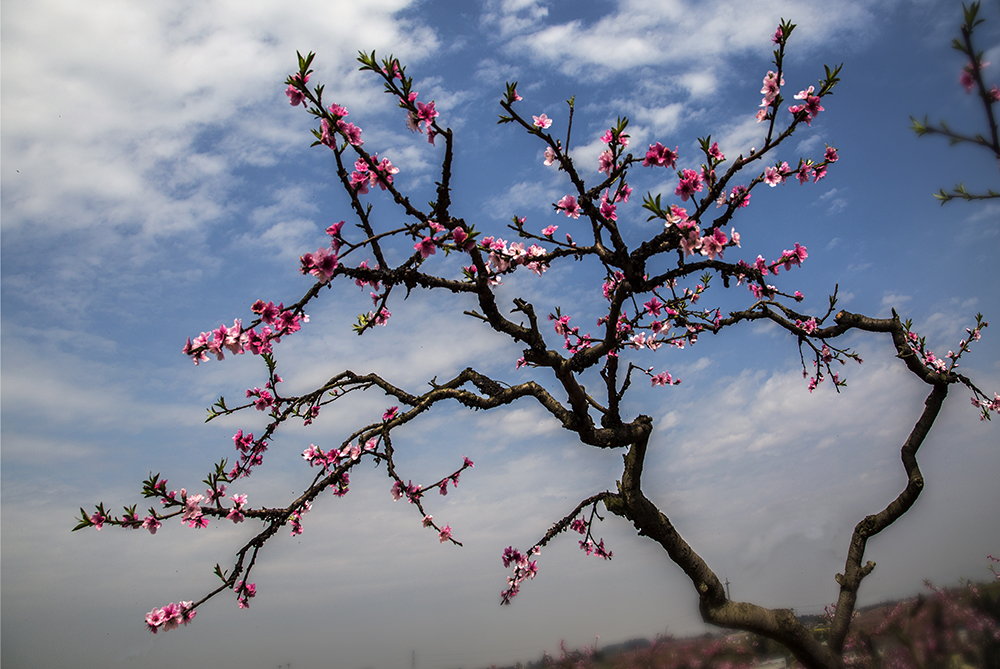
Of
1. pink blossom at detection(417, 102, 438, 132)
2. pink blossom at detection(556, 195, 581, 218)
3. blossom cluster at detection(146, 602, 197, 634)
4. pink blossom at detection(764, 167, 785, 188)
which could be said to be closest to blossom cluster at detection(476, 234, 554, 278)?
pink blossom at detection(556, 195, 581, 218)

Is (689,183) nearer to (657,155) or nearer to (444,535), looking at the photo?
(657,155)

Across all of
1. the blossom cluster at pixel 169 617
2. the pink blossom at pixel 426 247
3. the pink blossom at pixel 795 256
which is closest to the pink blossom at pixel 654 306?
the pink blossom at pixel 795 256

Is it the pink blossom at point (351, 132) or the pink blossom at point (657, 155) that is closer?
the pink blossom at point (351, 132)

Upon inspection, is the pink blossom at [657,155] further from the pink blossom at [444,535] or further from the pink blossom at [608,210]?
the pink blossom at [444,535]

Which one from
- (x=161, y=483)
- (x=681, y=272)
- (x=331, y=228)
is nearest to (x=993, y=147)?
(x=681, y=272)

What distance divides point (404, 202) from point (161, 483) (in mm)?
2753

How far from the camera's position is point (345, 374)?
16.0ft

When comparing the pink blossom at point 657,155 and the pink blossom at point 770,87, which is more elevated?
the pink blossom at point 770,87

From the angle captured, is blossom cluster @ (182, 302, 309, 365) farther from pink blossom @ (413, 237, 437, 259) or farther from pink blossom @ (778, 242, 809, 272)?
pink blossom @ (778, 242, 809, 272)

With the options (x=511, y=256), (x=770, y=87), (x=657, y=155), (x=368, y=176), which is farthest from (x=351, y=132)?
(x=770, y=87)

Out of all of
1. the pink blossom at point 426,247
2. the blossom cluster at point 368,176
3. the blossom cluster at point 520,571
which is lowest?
the blossom cluster at point 520,571

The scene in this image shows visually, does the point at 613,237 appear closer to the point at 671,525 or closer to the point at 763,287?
the point at 763,287

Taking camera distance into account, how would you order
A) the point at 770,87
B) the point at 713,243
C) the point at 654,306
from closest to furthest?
the point at 713,243
the point at 770,87
the point at 654,306

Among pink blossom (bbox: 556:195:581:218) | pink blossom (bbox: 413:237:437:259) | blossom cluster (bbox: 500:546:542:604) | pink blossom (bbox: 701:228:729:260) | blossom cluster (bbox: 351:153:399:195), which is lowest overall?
blossom cluster (bbox: 500:546:542:604)
